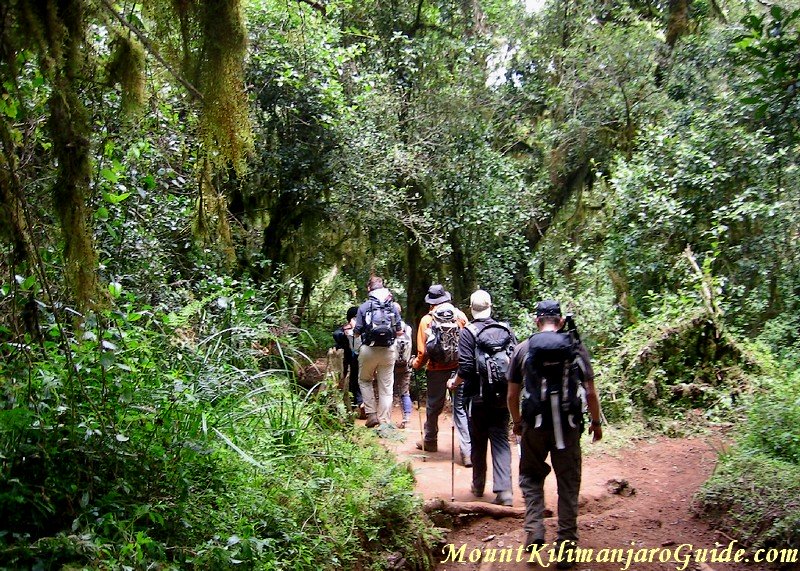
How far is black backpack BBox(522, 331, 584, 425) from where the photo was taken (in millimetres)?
5020

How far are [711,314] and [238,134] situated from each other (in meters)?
7.89

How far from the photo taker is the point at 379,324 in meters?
8.34

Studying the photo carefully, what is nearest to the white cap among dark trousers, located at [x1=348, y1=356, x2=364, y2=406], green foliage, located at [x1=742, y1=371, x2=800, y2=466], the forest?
the forest

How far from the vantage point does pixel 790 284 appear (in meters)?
11.3

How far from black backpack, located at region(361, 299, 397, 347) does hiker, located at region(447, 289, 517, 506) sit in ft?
5.86

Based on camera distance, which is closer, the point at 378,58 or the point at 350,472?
the point at 350,472

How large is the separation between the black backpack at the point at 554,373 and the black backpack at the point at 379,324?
344cm

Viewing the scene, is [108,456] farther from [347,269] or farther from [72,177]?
[347,269]

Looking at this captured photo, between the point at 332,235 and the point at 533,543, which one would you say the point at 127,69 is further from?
the point at 332,235

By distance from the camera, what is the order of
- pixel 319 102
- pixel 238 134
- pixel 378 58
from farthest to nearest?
pixel 378 58
pixel 319 102
pixel 238 134

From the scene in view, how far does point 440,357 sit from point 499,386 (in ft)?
5.23

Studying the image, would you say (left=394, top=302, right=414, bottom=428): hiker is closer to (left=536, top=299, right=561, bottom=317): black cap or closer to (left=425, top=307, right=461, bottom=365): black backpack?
(left=425, top=307, right=461, bottom=365): black backpack

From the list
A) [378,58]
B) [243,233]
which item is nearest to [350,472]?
[243,233]

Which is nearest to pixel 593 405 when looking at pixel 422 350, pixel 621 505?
pixel 621 505
